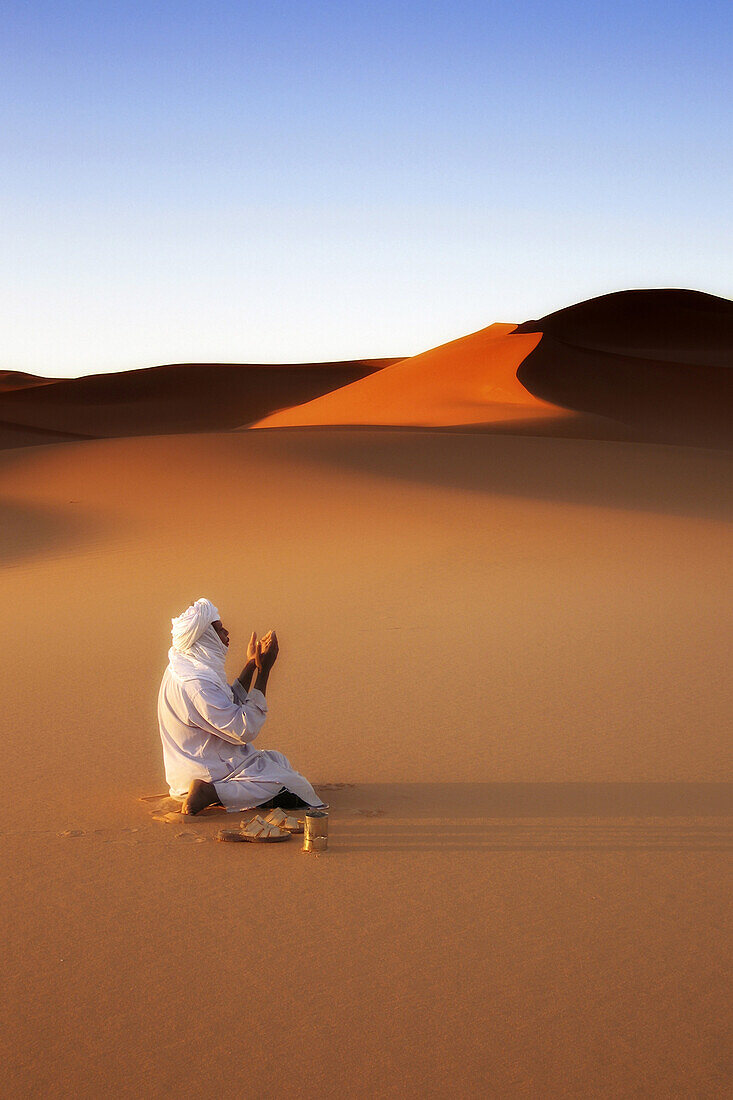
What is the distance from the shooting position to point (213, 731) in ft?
19.5

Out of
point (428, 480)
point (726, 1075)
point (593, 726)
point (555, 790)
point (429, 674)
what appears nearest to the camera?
point (726, 1075)

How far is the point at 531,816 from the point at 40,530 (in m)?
13.3

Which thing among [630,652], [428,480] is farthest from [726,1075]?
[428,480]

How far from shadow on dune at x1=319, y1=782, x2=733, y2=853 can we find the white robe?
0.38 meters

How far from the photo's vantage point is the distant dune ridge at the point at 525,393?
34469 millimetres

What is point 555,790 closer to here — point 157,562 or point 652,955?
point 652,955

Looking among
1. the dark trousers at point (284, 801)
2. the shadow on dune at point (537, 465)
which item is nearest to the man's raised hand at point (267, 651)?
the dark trousers at point (284, 801)

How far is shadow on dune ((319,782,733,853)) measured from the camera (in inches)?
219

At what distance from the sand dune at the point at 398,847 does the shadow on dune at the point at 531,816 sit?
0.02 metres

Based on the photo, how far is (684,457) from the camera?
23.4 metres

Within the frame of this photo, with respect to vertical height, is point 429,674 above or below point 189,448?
below

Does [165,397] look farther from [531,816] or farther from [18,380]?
[531,816]

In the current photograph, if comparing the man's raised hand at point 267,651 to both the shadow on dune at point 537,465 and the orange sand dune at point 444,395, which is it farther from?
the orange sand dune at point 444,395

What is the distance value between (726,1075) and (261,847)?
255 cm
